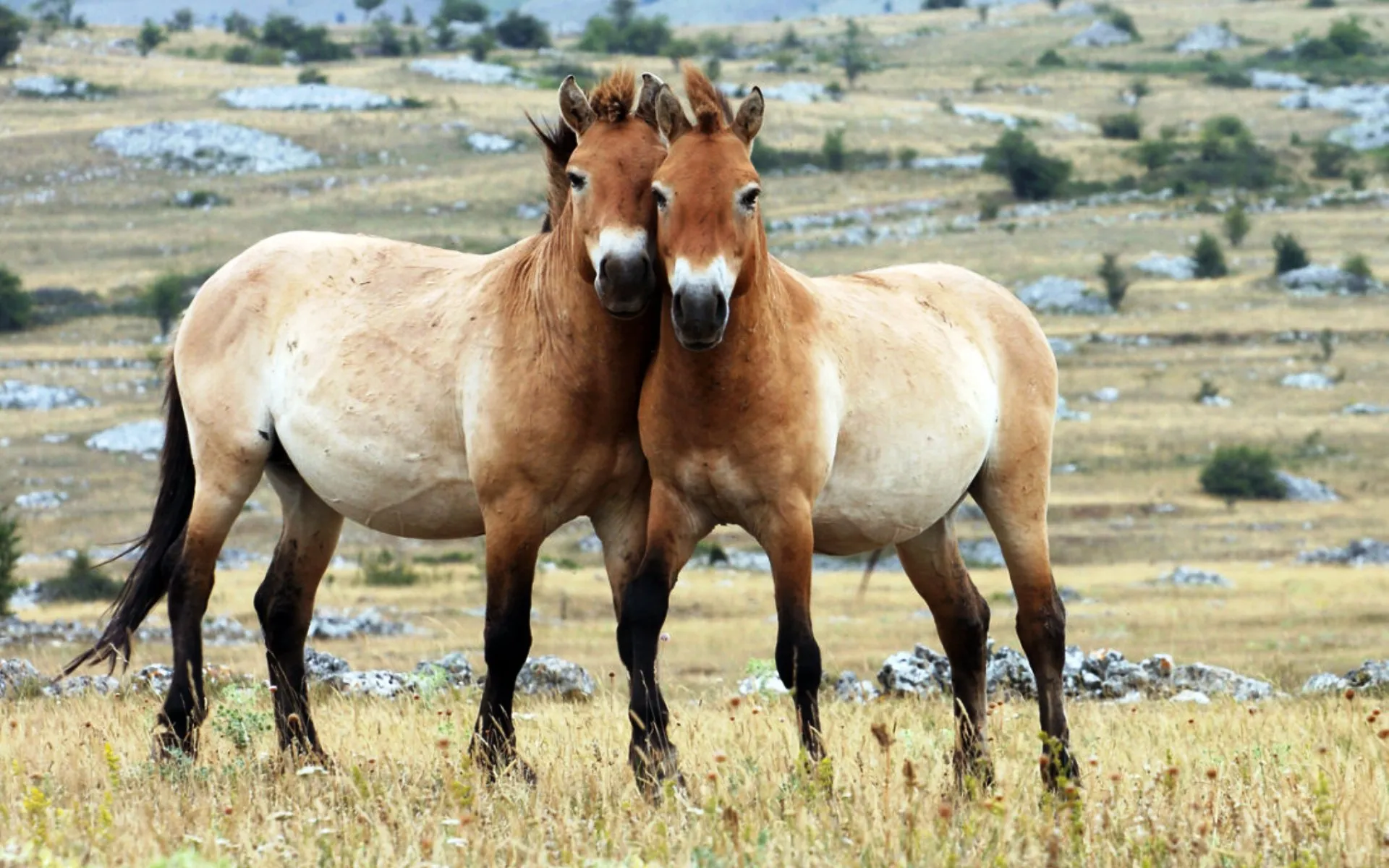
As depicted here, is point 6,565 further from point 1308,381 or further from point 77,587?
point 1308,381

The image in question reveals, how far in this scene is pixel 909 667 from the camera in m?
13.7

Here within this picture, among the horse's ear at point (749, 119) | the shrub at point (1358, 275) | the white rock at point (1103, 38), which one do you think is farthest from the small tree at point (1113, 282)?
the white rock at point (1103, 38)

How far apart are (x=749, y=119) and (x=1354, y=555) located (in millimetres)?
29346

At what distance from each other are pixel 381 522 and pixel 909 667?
576 centimetres

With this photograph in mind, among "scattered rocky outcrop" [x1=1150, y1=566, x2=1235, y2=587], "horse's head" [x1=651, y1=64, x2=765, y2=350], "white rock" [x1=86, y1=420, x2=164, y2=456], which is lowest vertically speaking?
"white rock" [x1=86, y1=420, x2=164, y2=456]

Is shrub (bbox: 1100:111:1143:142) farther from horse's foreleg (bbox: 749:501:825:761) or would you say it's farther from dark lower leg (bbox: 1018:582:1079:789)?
horse's foreleg (bbox: 749:501:825:761)

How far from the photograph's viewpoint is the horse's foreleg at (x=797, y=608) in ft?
24.6

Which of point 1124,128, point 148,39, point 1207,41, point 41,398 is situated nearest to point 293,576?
point 41,398

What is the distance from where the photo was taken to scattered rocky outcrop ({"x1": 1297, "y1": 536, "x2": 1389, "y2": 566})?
33688mm

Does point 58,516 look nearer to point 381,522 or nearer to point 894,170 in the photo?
point 381,522

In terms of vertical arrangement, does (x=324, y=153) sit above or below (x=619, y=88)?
below

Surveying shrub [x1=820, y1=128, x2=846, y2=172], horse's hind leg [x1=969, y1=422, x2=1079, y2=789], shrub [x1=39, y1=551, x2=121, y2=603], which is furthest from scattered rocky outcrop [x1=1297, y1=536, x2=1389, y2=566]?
shrub [x1=820, y1=128, x2=846, y2=172]

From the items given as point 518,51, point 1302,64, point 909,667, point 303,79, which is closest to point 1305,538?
point 909,667

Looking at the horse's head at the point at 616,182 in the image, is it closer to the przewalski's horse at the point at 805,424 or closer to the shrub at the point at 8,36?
the przewalski's horse at the point at 805,424
